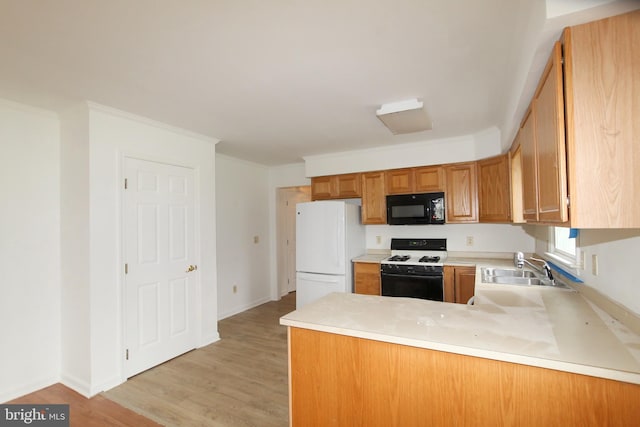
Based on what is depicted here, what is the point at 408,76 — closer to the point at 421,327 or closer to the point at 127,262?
the point at 421,327

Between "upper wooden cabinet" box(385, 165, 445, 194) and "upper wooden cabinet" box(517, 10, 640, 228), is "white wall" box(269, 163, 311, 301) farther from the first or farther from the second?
"upper wooden cabinet" box(517, 10, 640, 228)

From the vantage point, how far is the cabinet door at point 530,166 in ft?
5.15

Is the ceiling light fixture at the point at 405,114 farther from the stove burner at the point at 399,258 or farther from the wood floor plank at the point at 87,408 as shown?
the wood floor plank at the point at 87,408

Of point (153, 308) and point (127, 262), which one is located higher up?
point (127, 262)

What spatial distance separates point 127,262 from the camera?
2.65m

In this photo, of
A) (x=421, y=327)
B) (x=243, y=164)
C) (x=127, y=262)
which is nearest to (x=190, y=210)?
(x=127, y=262)

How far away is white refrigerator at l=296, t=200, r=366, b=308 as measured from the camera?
3.86 metres

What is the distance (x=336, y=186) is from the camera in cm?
431

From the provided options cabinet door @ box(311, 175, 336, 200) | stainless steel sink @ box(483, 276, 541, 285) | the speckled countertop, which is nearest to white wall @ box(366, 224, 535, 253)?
cabinet door @ box(311, 175, 336, 200)

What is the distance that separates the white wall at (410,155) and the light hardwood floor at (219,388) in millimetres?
2415

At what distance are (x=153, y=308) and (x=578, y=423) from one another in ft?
10.1

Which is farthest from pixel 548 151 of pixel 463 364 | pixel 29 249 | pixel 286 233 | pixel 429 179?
pixel 286 233

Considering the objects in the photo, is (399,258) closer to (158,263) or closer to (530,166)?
(530,166)

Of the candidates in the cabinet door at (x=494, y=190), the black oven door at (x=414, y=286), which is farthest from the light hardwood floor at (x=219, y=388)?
the cabinet door at (x=494, y=190)
